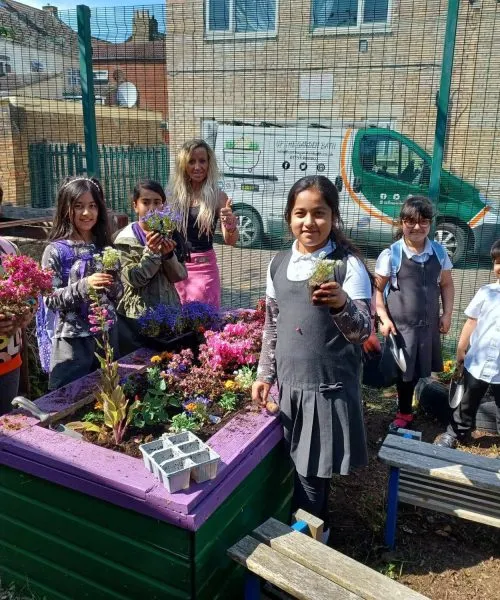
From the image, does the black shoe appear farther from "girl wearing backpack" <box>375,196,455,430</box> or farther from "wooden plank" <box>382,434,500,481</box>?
"wooden plank" <box>382,434,500,481</box>

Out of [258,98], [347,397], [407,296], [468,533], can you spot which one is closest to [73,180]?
[347,397]

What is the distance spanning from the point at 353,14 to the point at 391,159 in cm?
159

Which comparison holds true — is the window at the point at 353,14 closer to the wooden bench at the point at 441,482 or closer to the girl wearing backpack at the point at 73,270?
the girl wearing backpack at the point at 73,270

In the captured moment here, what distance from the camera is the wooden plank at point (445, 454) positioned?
2.69m

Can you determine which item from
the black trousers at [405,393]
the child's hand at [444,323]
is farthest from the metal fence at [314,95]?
the black trousers at [405,393]

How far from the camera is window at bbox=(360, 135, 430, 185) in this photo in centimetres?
531

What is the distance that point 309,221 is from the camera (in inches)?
87.0

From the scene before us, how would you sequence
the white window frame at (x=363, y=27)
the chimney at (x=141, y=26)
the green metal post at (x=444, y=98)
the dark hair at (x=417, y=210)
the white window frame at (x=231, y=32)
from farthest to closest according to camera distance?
the white window frame at (x=231, y=32), the white window frame at (x=363, y=27), the chimney at (x=141, y=26), the green metal post at (x=444, y=98), the dark hair at (x=417, y=210)

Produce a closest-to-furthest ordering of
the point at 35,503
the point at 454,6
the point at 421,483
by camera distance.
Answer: the point at 35,503
the point at 421,483
the point at 454,6

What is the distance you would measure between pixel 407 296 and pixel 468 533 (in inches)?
56.6

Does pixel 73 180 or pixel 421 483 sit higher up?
pixel 73 180

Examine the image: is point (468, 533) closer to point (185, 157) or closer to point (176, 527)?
point (176, 527)

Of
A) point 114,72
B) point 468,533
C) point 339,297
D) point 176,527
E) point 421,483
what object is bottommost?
point 468,533

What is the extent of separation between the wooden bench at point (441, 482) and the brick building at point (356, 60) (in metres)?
2.74
